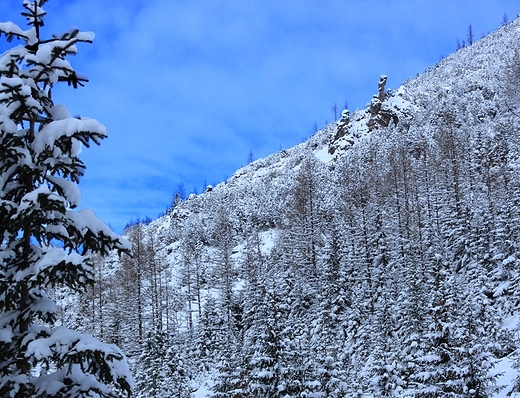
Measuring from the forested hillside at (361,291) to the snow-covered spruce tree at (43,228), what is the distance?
1.01m

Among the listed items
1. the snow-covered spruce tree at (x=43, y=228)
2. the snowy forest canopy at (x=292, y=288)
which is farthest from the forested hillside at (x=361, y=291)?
the snow-covered spruce tree at (x=43, y=228)

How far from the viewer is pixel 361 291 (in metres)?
30.5

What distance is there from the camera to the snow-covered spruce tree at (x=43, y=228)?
481 cm

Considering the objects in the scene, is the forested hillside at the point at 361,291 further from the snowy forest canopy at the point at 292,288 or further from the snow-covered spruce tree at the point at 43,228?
the snow-covered spruce tree at the point at 43,228

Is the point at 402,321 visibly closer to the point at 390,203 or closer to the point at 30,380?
the point at 30,380

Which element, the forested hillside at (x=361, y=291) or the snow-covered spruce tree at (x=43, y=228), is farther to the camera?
the forested hillside at (x=361, y=291)

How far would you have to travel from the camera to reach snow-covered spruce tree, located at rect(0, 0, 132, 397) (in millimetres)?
4809

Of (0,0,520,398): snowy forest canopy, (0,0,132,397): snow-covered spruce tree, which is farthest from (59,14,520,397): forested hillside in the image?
(0,0,132,397): snow-covered spruce tree

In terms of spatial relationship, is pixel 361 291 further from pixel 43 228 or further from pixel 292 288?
pixel 43 228

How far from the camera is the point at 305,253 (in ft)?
124

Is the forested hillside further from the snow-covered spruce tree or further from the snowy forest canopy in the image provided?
the snow-covered spruce tree

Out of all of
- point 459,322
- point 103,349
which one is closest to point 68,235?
point 103,349

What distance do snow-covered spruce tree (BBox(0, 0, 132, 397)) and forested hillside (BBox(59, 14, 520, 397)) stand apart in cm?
101

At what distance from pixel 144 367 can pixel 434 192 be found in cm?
3400
